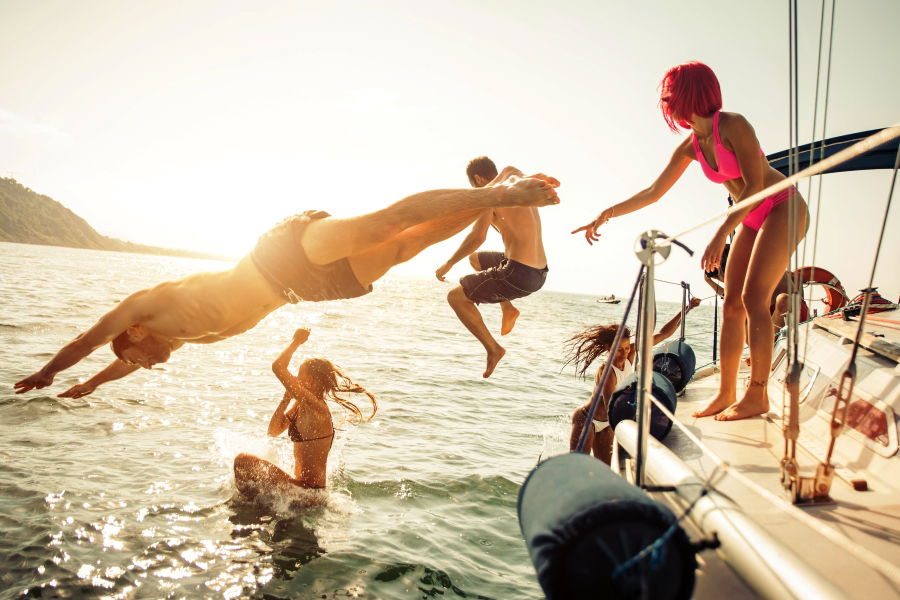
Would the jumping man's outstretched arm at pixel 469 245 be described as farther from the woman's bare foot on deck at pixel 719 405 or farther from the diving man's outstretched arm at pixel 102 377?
the diving man's outstretched arm at pixel 102 377

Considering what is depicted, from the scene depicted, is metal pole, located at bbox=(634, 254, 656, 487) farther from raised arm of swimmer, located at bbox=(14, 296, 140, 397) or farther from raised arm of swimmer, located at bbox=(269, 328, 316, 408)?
raised arm of swimmer, located at bbox=(269, 328, 316, 408)

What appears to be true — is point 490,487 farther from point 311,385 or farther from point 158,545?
point 158,545

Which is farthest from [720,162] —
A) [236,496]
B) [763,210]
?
[236,496]

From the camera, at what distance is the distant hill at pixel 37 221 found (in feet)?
351

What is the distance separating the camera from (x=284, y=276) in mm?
4129

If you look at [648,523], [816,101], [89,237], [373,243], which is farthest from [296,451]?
[89,237]

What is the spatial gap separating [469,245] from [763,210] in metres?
2.67

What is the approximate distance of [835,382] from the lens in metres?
4.09

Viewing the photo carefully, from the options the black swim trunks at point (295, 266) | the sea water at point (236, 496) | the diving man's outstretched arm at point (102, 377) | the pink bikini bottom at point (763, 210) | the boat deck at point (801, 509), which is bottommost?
the sea water at point (236, 496)

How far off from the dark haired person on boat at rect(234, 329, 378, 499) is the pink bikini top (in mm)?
4237

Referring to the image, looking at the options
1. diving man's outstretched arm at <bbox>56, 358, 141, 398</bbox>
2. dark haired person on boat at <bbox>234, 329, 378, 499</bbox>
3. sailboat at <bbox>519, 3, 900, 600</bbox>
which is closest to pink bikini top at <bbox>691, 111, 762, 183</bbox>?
sailboat at <bbox>519, 3, 900, 600</bbox>

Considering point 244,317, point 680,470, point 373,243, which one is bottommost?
point 680,470

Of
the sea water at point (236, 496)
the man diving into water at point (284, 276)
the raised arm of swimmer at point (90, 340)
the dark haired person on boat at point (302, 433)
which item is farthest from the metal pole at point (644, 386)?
the dark haired person on boat at point (302, 433)

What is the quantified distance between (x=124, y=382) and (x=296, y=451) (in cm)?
676
